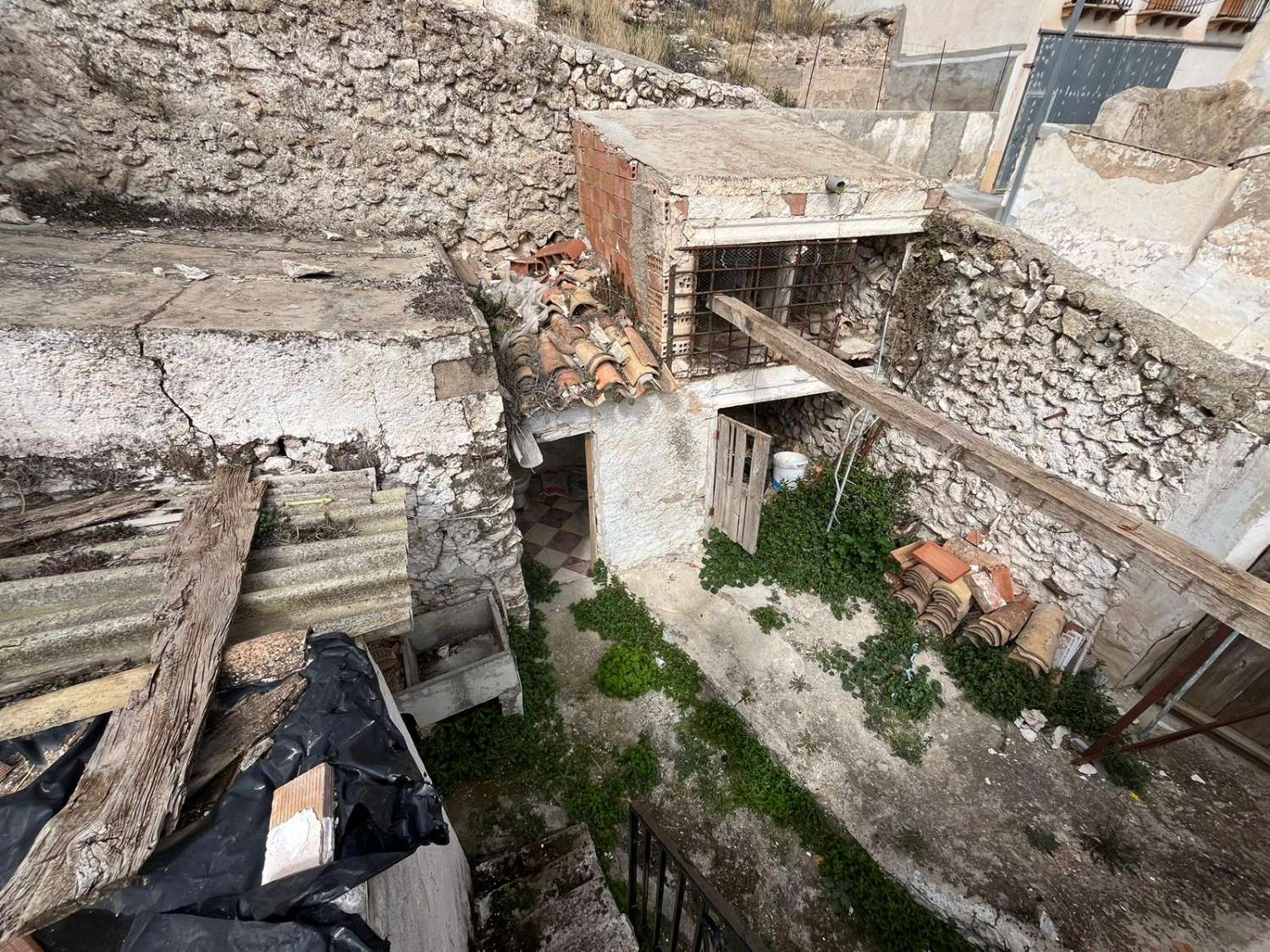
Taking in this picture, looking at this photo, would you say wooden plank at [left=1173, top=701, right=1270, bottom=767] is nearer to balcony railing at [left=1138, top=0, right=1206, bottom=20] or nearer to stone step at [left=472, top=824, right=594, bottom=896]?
stone step at [left=472, top=824, right=594, bottom=896]

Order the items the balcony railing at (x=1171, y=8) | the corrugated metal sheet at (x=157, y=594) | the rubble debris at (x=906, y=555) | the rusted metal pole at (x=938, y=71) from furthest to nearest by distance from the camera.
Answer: the rusted metal pole at (x=938, y=71)
the balcony railing at (x=1171, y=8)
the rubble debris at (x=906, y=555)
the corrugated metal sheet at (x=157, y=594)

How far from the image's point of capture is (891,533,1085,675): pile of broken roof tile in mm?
5371

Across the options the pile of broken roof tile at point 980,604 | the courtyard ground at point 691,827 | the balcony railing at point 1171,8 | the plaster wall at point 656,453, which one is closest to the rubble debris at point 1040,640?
the pile of broken roof tile at point 980,604

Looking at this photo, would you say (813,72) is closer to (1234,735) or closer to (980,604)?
(980,604)

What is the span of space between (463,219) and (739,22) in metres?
7.40

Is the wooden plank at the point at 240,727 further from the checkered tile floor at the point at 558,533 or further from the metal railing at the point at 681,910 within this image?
the checkered tile floor at the point at 558,533

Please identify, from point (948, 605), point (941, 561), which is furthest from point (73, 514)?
point (941, 561)

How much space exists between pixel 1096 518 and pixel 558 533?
6.00 metres

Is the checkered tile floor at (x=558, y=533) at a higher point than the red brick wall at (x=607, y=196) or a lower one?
lower

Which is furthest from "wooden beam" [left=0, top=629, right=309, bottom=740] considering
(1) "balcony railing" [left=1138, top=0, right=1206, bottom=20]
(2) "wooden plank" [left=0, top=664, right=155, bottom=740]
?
(1) "balcony railing" [left=1138, top=0, right=1206, bottom=20]

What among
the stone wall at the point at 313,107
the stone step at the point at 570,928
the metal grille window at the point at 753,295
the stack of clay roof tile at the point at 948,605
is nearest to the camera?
the stone step at the point at 570,928

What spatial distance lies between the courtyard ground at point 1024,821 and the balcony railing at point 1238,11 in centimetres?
1450

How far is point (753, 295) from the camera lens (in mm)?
5621

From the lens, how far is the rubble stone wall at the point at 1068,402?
4.20m
